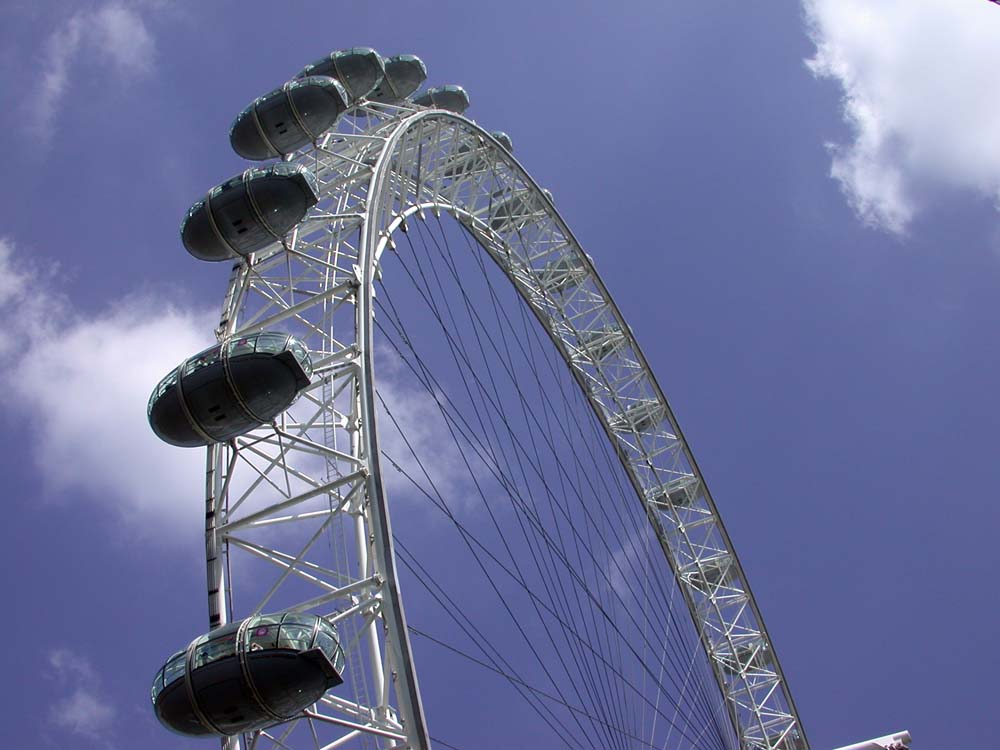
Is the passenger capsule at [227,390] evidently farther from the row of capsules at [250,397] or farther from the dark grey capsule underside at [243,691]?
the dark grey capsule underside at [243,691]

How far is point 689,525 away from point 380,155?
19.1 metres

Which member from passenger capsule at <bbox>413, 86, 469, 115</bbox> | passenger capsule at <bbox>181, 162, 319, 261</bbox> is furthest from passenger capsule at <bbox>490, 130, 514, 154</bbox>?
passenger capsule at <bbox>181, 162, 319, 261</bbox>

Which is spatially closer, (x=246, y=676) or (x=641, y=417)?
(x=246, y=676)

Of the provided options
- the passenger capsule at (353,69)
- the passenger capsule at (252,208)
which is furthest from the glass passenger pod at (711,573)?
the passenger capsule at (252,208)

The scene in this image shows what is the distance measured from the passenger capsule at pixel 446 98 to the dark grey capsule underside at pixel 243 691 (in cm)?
2205

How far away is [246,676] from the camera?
1304 centimetres

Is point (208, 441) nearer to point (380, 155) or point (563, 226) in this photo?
point (380, 155)

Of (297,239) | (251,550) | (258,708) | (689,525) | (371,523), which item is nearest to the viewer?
(258,708)

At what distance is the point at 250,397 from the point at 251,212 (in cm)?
443

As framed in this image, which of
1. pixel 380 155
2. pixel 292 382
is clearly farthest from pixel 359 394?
pixel 380 155

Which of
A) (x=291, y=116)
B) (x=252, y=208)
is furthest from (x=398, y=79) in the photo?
(x=252, y=208)

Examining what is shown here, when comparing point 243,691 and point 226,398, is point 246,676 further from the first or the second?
point 226,398

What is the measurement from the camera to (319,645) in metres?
13.3

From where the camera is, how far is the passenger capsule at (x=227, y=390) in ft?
51.0
